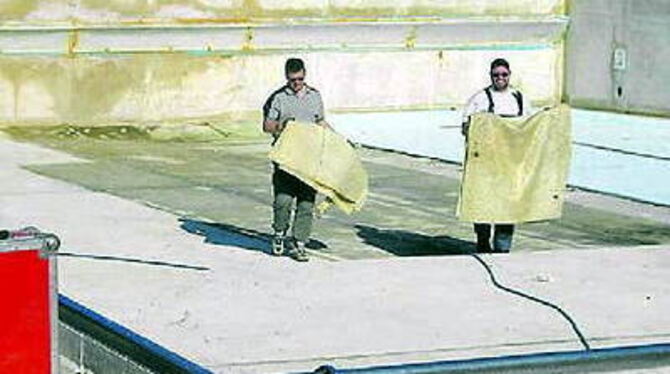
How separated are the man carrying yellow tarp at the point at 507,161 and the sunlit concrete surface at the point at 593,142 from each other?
440cm

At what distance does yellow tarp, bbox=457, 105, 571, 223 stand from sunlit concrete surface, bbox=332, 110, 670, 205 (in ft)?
14.3

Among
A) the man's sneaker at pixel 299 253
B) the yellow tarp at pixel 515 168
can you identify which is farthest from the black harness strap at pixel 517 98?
the man's sneaker at pixel 299 253

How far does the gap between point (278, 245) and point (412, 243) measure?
1.74m

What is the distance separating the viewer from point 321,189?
40.3 feet

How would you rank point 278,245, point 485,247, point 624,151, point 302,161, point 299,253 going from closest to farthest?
point 302,161 < point 299,253 < point 278,245 < point 485,247 < point 624,151

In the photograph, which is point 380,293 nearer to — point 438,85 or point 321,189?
point 321,189

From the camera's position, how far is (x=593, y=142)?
23000 millimetres

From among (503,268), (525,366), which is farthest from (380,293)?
(525,366)

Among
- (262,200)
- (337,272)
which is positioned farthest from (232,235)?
(262,200)

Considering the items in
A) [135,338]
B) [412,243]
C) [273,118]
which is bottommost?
[412,243]

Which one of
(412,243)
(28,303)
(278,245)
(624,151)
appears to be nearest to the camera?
(28,303)

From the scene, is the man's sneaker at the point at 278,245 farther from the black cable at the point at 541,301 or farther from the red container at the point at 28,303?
the red container at the point at 28,303

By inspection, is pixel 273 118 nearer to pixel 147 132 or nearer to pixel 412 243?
pixel 412 243

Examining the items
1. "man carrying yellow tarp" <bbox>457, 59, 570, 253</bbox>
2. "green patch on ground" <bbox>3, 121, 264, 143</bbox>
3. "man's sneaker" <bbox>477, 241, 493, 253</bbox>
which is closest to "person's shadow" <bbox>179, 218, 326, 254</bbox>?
"man's sneaker" <bbox>477, 241, 493, 253</bbox>
